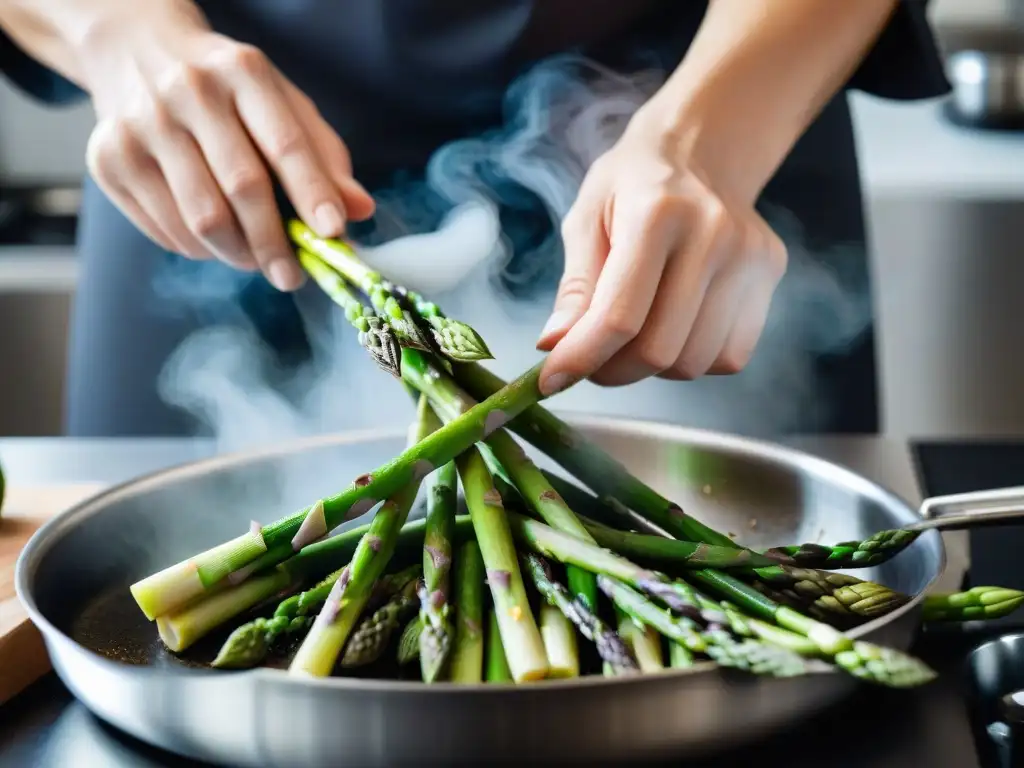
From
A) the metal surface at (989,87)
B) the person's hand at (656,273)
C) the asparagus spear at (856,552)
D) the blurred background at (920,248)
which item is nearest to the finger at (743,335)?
the person's hand at (656,273)

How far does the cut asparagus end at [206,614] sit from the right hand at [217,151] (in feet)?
1.25

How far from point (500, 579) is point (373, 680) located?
0.44ft

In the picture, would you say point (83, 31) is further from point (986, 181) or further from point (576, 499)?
point (986, 181)

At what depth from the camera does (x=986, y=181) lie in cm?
238

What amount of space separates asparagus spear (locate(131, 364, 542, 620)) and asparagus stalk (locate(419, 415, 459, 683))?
0.10ft

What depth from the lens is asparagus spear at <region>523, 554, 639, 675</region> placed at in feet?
2.23

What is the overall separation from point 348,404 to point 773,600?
0.71m

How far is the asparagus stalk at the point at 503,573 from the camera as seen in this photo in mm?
690

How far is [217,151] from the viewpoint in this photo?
1.06 metres

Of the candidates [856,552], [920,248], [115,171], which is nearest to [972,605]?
[856,552]

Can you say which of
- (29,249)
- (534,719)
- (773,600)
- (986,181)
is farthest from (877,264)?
(534,719)

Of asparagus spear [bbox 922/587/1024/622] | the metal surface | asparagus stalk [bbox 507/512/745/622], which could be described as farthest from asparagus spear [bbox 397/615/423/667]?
the metal surface

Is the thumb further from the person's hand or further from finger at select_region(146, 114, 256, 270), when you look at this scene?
finger at select_region(146, 114, 256, 270)

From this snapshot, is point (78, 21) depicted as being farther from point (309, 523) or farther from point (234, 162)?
point (309, 523)
